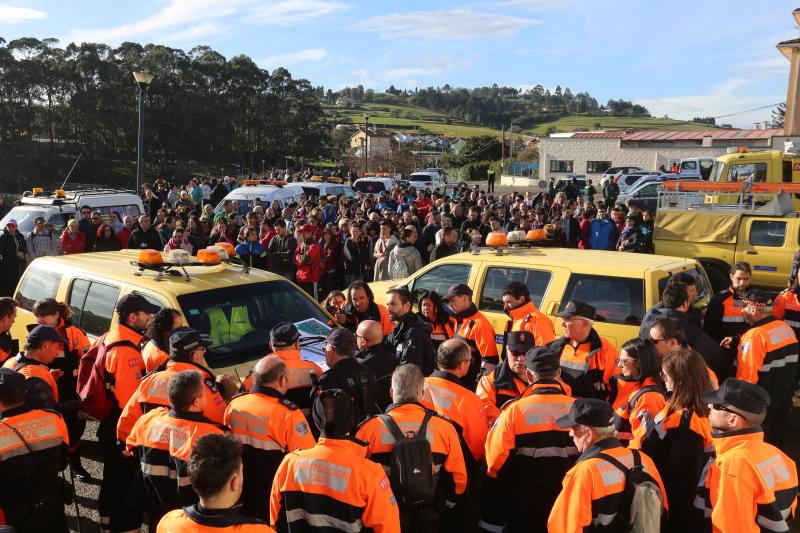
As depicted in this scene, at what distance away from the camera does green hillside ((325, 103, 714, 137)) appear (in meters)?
124

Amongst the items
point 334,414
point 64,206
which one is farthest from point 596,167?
point 334,414

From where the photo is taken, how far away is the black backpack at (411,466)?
3.40m

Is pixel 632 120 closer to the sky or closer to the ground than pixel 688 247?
closer to the sky

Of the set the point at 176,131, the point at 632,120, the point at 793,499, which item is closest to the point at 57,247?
the point at 793,499

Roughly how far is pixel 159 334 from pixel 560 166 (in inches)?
2064

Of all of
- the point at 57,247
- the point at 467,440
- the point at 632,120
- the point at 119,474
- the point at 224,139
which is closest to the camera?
the point at 467,440

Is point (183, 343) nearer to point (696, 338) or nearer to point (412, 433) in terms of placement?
point (412, 433)

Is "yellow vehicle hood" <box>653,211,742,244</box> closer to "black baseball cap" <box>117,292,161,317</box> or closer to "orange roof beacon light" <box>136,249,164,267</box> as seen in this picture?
"orange roof beacon light" <box>136,249,164,267</box>

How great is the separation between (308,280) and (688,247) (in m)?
6.46

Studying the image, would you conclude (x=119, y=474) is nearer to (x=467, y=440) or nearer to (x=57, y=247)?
(x=467, y=440)

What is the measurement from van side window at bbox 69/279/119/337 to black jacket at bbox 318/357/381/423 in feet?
8.93

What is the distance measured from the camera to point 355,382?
164 inches

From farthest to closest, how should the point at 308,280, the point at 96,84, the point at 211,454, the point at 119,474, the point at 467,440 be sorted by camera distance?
the point at 96,84
the point at 308,280
the point at 119,474
the point at 467,440
the point at 211,454

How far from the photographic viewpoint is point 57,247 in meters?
12.4
